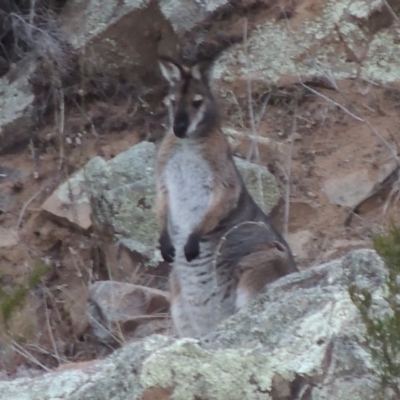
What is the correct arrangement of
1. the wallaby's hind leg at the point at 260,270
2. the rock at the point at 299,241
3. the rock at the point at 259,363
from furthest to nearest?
the rock at the point at 299,241
the wallaby's hind leg at the point at 260,270
the rock at the point at 259,363

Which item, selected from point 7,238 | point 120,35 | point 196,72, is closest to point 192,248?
point 196,72

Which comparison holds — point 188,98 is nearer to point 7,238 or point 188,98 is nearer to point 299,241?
point 299,241

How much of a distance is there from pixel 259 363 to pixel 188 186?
8.30ft

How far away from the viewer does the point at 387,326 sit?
2783 millimetres

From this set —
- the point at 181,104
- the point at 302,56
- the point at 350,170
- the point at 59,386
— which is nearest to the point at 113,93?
the point at 302,56

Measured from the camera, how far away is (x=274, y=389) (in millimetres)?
2961

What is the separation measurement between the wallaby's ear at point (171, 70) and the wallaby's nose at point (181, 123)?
0.18 meters

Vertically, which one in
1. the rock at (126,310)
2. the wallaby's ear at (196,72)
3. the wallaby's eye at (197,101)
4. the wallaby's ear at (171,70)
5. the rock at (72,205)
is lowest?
the rock at (126,310)

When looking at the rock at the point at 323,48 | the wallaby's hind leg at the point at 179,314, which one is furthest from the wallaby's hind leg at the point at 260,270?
the rock at the point at 323,48

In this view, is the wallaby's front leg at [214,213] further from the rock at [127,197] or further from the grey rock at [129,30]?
the grey rock at [129,30]

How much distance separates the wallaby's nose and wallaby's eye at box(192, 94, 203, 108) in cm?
7

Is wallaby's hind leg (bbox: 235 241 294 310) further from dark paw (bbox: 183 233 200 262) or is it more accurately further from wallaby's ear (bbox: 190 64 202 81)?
wallaby's ear (bbox: 190 64 202 81)

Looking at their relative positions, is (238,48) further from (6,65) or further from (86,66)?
(6,65)

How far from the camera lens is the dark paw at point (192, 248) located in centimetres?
517
